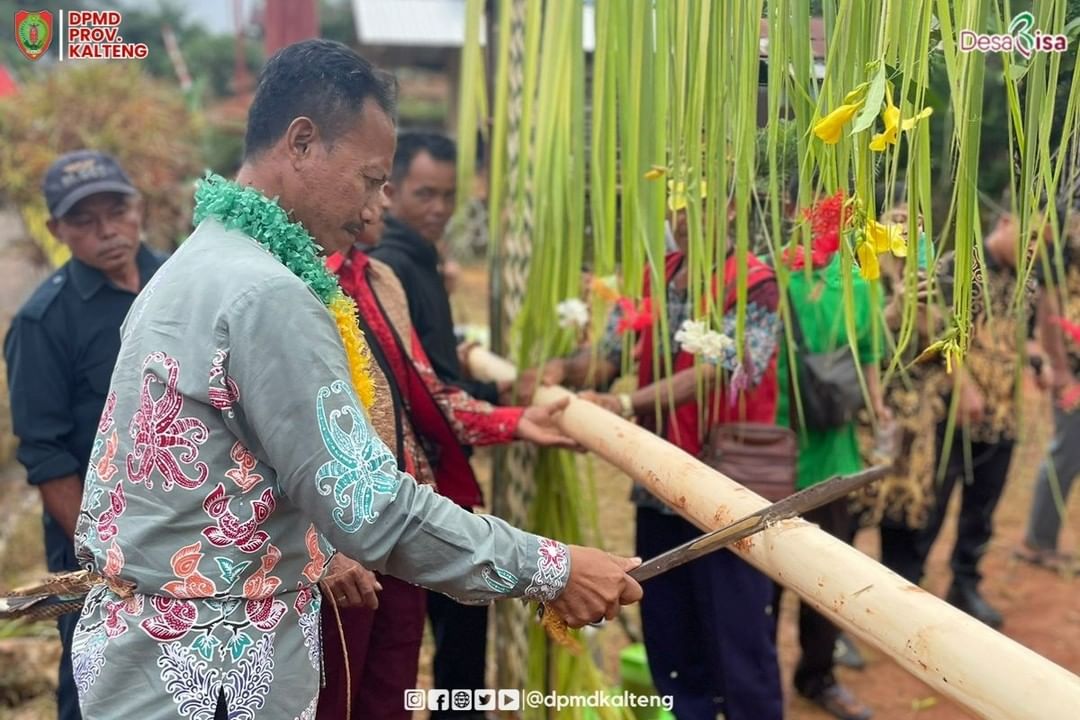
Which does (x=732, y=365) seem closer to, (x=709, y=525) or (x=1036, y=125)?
(x=709, y=525)

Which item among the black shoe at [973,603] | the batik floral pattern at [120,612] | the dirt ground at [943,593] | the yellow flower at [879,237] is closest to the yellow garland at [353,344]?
the batik floral pattern at [120,612]

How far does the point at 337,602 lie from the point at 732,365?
3.29 feet

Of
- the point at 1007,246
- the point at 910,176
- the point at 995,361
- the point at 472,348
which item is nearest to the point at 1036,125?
the point at 910,176

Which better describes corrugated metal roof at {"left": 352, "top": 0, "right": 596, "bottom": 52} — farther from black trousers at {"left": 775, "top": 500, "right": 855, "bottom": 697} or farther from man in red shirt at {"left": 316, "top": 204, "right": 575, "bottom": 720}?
man in red shirt at {"left": 316, "top": 204, "right": 575, "bottom": 720}

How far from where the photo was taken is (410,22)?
1689cm

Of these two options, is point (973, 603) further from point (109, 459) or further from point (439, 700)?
point (109, 459)

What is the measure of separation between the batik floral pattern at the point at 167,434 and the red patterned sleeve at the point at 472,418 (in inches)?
42.1

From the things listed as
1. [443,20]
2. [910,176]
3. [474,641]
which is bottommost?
[474,641]

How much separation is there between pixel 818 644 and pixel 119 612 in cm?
257

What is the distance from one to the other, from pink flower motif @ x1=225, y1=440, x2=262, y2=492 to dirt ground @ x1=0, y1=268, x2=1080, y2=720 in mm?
1417

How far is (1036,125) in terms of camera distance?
150cm

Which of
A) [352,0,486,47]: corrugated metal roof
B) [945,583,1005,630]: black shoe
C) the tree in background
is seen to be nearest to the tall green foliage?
[945,583,1005,630]: black shoe

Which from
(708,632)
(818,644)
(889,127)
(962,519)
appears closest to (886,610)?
(889,127)

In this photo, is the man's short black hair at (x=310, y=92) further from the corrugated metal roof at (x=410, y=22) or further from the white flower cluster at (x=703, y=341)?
the corrugated metal roof at (x=410, y=22)
